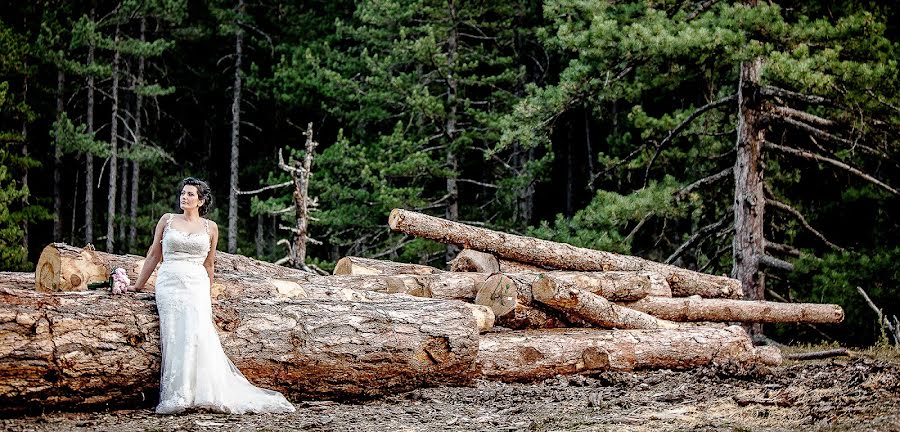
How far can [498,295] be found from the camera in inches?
335

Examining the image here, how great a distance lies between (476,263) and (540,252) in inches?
34.9

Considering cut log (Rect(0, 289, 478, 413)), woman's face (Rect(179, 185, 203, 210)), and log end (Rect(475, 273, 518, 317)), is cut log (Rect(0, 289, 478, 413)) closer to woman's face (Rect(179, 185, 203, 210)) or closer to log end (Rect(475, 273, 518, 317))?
woman's face (Rect(179, 185, 203, 210))

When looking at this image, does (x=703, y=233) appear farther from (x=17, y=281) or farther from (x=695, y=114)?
(x=17, y=281)

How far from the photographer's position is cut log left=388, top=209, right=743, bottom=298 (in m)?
9.68

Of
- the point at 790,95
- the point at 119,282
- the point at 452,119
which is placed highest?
the point at 452,119

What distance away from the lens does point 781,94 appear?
12008 millimetres

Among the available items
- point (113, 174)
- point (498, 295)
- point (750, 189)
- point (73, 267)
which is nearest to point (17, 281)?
point (73, 267)

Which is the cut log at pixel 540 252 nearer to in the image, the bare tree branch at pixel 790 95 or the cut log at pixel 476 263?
the cut log at pixel 476 263

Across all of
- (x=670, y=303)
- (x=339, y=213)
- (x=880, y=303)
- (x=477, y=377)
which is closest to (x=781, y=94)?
(x=880, y=303)

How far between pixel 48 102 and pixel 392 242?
42.7ft

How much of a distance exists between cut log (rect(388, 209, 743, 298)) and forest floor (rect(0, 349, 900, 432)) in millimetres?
2618

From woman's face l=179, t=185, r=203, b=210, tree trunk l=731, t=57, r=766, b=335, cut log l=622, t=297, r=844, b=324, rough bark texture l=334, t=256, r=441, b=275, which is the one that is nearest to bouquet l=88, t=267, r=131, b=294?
woman's face l=179, t=185, r=203, b=210

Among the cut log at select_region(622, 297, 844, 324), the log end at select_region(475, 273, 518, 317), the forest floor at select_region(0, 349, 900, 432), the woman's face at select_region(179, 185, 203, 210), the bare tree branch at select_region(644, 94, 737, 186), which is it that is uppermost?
the bare tree branch at select_region(644, 94, 737, 186)

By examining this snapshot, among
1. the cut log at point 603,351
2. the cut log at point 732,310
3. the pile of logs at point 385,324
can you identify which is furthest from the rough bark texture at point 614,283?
the cut log at point 603,351
